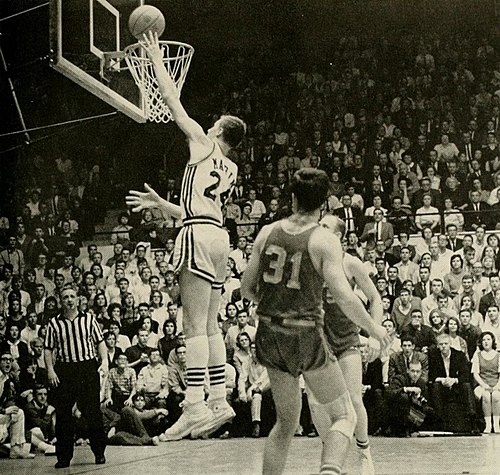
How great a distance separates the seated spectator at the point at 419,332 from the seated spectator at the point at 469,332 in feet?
1.11

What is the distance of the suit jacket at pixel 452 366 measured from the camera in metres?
8.89

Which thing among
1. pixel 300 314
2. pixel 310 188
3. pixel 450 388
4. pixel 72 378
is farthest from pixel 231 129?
pixel 450 388

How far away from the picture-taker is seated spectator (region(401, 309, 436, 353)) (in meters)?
9.03

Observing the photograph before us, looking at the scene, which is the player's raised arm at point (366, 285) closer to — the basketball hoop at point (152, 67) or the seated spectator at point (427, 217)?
the basketball hoop at point (152, 67)

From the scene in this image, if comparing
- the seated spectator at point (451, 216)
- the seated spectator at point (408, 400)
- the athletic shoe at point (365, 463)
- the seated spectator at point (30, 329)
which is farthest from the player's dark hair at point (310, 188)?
the seated spectator at point (451, 216)

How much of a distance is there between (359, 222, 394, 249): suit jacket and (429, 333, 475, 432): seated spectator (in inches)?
66.6

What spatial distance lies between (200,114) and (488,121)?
→ 4.32m

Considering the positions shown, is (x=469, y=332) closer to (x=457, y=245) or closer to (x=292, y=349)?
(x=457, y=245)

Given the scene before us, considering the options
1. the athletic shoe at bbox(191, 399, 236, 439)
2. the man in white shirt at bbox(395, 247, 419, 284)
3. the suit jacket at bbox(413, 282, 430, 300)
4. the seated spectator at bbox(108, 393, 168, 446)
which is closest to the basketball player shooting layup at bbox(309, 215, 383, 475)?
the athletic shoe at bbox(191, 399, 236, 439)

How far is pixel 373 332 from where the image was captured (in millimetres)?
4148

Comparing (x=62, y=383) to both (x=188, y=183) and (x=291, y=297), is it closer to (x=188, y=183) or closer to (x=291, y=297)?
(x=188, y=183)

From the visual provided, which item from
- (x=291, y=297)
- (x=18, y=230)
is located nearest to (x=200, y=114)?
(x=18, y=230)

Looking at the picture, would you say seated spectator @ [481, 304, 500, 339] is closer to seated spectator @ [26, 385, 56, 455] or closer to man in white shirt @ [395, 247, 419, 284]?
man in white shirt @ [395, 247, 419, 284]

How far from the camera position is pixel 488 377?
8938 millimetres
